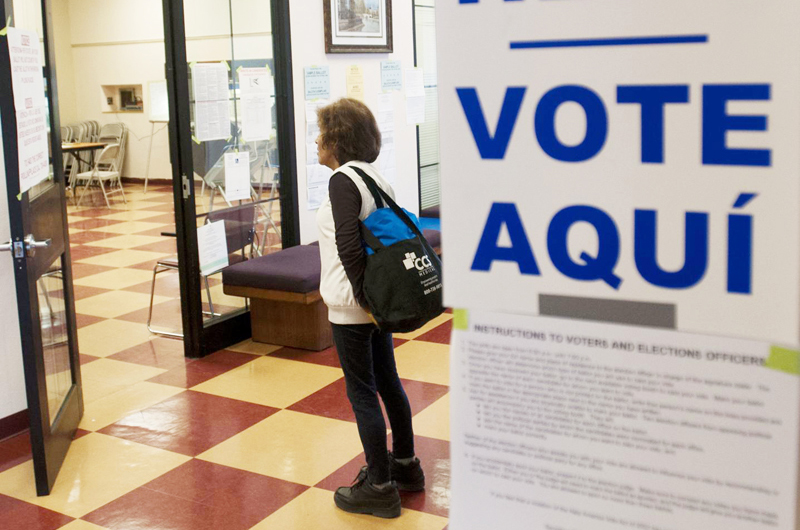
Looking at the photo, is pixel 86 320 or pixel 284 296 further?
pixel 86 320

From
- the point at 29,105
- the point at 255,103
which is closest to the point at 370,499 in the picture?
the point at 29,105

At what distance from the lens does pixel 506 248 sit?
1.19 m

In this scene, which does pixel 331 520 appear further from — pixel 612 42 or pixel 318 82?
pixel 318 82

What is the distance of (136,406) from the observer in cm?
423

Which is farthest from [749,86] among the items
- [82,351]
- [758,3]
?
[82,351]

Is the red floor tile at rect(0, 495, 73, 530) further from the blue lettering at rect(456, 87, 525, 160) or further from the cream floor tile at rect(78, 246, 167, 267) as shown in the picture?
the cream floor tile at rect(78, 246, 167, 267)

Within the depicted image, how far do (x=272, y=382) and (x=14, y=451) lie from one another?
51.1 inches

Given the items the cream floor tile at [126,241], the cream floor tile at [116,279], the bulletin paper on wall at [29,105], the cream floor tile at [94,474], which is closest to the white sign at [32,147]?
the bulletin paper on wall at [29,105]

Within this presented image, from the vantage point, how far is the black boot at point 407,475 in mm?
3207

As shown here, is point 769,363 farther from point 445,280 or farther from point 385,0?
point 385,0

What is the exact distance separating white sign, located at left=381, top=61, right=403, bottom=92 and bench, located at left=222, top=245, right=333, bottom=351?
5.98 feet

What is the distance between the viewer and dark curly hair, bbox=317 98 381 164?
9.33 feet

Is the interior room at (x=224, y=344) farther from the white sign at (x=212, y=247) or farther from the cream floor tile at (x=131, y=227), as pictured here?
the cream floor tile at (x=131, y=227)

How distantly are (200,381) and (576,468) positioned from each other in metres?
3.65
